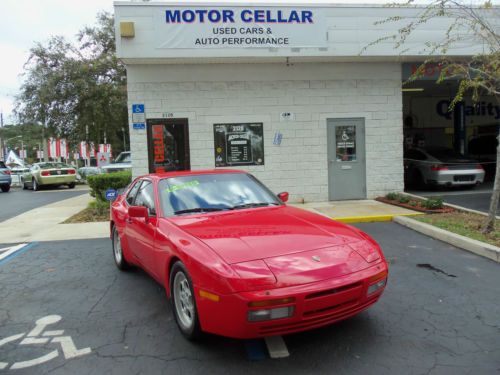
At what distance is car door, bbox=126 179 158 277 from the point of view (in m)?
4.35

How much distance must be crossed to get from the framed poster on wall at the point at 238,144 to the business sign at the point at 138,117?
1836mm

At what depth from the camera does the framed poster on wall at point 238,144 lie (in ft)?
36.5

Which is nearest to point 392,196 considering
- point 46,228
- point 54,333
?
point 46,228

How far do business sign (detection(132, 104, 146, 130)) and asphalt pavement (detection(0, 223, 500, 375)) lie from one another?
215 inches

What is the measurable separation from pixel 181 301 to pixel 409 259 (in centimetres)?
366

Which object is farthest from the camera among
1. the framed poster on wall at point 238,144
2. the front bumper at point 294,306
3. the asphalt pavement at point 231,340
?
the framed poster on wall at point 238,144

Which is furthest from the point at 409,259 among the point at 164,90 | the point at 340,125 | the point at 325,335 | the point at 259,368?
the point at 164,90

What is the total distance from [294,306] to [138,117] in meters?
8.66

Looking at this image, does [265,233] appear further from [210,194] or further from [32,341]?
[32,341]

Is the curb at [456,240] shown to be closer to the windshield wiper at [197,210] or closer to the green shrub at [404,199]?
the green shrub at [404,199]

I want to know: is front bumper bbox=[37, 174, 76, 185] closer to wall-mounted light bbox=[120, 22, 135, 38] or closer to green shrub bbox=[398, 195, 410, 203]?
wall-mounted light bbox=[120, 22, 135, 38]

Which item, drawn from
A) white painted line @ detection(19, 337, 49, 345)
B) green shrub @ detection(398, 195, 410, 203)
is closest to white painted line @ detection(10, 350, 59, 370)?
white painted line @ detection(19, 337, 49, 345)

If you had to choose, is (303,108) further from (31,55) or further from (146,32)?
(31,55)

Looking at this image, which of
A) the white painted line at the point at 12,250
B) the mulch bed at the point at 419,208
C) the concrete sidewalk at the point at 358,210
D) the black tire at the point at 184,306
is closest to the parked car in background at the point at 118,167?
the concrete sidewalk at the point at 358,210
